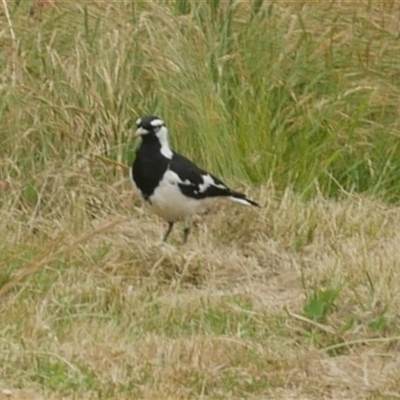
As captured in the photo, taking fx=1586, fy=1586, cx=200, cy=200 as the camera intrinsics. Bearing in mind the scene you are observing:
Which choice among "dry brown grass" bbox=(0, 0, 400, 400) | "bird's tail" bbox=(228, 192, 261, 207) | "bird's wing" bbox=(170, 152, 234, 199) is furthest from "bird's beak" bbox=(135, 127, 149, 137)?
"bird's tail" bbox=(228, 192, 261, 207)

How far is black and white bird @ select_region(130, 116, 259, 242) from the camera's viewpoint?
7.85 m

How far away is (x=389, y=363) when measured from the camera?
625 centimetres

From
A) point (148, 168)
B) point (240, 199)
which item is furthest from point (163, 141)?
point (240, 199)

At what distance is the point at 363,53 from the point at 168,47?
3.79ft

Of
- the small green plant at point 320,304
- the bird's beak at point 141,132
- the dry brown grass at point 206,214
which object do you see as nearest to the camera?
the dry brown grass at point 206,214

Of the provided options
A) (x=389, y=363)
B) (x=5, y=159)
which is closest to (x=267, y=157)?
(x=5, y=159)

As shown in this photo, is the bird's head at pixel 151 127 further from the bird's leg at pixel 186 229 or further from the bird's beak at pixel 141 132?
the bird's leg at pixel 186 229

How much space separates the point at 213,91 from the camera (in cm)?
877

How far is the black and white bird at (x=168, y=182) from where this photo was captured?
7850 mm

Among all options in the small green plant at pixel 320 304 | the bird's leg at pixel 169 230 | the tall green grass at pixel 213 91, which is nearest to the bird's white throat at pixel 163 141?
the bird's leg at pixel 169 230

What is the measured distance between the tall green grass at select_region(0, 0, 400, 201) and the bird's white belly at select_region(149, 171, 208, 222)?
683 millimetres

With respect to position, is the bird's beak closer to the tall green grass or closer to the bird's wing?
the bird's wing

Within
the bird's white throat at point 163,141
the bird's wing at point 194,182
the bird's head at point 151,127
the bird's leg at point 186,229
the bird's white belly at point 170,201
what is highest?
the bird's head at point 151,127

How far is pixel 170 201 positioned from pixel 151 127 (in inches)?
16.6
